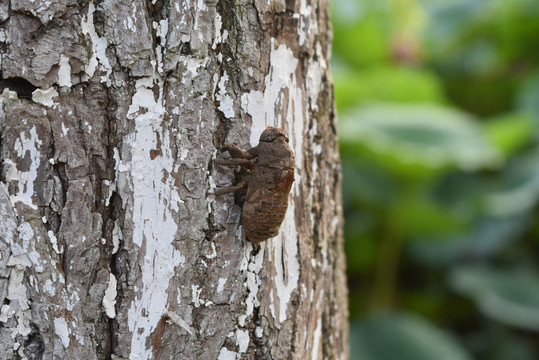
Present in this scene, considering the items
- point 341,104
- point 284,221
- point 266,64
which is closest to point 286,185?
point 284,221

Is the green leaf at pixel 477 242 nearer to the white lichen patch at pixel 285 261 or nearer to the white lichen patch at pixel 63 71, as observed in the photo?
the white lichen patch at pixel 285 261

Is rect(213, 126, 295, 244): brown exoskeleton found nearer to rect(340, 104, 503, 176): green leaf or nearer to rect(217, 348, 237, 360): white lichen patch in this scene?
rect(217, 348, 237, 360): white lichen patch

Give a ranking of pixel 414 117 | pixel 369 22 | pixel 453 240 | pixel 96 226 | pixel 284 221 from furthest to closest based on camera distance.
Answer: pixel 369 22, pixel 453 240, pixel 414 117, pixel 284 221, pixel 96 226

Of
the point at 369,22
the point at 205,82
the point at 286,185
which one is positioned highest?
the point at 369,22

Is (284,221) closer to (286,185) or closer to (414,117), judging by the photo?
(286,185)

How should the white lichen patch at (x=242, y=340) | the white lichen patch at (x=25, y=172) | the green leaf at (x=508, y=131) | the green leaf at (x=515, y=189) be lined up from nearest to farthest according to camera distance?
the white lichen patch at (x=25, y=172) < the white lichen patch at (x=242, y=340) < the green leaf at (x=515, y=189) < the green leaf at (x=508, y=131)

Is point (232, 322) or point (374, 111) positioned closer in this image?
point (232, 322)

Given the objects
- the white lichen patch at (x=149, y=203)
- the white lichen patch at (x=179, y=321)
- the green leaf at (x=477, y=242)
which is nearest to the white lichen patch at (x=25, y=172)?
the white lichen patch at (x=149, y=203)

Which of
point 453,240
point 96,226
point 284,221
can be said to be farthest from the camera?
point 453,240
